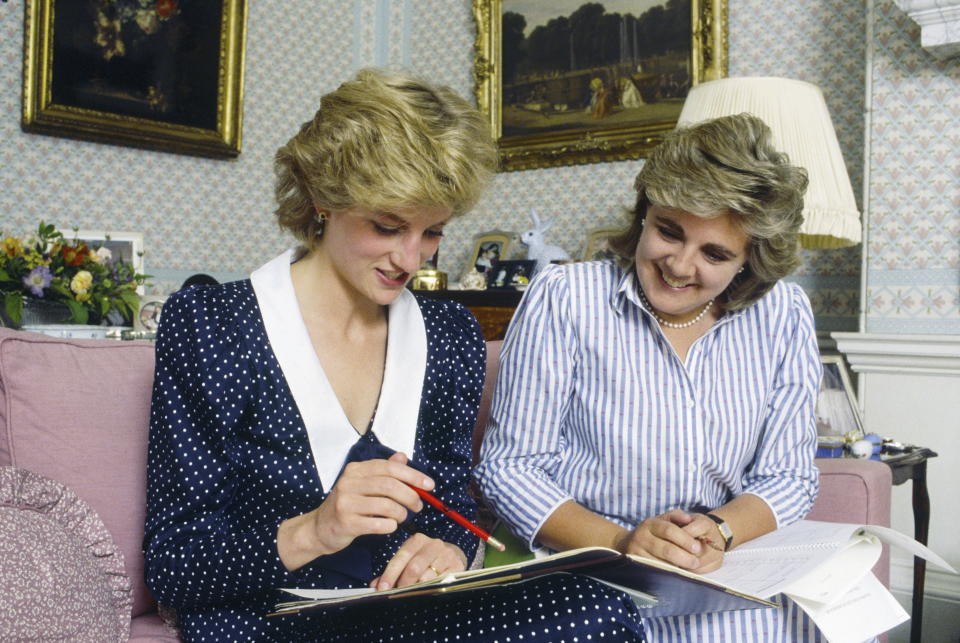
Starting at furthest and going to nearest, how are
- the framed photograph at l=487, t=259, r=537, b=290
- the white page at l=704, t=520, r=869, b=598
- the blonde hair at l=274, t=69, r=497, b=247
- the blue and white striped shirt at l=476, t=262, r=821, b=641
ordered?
1. the framed photograph at l=487, t=259, r=537, b=290
2. the blue and white striped shirt at l=476, t=262, r=821, b=641
3. the blonde hair at l=274, t=69, r=497, b=247
4. the white page at l=704, t=520, r=869, b=598

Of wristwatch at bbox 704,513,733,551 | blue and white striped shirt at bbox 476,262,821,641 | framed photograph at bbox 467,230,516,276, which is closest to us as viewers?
wristwatch at bbox 704,513,733,551

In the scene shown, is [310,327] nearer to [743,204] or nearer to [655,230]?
[655,230]

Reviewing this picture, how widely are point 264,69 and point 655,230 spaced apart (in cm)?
317

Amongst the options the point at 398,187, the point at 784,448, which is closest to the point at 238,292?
the point at 398,187

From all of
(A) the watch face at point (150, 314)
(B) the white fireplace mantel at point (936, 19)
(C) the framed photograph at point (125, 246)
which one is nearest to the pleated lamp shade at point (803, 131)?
(B) the white fireplace mantel at point (936, 19)

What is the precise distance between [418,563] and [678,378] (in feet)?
2.14

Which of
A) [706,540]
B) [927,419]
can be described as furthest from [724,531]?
[927,419]

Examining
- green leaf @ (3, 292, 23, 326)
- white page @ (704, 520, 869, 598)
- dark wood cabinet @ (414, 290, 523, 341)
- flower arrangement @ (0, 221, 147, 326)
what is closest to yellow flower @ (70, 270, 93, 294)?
flower arrangement @ (0, 221, 147, 326)

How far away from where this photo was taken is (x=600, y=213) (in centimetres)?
401

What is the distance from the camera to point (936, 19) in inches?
101

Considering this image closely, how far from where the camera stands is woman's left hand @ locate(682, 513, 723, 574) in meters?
1.38

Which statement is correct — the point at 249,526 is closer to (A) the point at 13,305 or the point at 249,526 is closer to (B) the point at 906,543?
(B) the point at 906,543

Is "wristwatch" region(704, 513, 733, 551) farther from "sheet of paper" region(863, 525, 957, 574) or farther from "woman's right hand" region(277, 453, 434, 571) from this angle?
"woman's right hand" region(277, 453, 434, 571)

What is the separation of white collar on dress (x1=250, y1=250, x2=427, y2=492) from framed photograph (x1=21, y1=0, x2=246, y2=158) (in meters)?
2.55
